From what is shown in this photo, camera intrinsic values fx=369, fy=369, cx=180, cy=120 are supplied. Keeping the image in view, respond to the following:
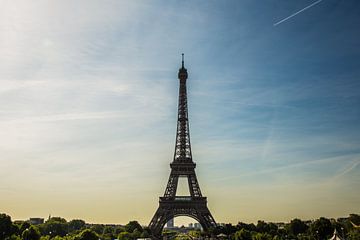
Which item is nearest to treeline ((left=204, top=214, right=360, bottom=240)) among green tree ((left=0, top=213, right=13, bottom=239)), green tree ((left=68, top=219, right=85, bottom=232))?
green tree ((left=0, top=213, right=13, bottom=239))

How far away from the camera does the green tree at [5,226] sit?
61878 mm

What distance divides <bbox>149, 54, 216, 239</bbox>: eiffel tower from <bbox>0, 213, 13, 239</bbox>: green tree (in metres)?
29.0

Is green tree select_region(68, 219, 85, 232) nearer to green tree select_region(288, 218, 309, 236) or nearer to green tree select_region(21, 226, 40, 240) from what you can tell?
green tree select_region(21, 226, 40, 240)

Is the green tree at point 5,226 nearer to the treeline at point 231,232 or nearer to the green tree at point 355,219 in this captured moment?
the treeline at point 231,232

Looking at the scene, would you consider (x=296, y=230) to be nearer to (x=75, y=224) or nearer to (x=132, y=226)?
(x=132, y=226)

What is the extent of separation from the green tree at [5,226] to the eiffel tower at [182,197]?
1142 inches

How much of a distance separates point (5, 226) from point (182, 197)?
36.6 metres

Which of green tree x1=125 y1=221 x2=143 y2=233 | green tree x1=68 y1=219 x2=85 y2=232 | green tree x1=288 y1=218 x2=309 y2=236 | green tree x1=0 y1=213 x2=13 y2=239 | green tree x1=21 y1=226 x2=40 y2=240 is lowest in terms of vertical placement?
green tree x1=21 y1=226 x2=40 y2=240

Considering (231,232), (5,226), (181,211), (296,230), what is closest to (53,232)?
(5,226)

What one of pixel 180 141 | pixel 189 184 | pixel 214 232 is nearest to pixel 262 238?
pixel 214 232

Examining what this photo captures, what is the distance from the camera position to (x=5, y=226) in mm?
62562

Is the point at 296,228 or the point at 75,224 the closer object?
the point at 296,228

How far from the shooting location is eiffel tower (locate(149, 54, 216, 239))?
8169 centimetres

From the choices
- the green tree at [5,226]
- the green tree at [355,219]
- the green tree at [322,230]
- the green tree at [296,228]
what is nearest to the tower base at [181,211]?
the green tree at [296,228]
